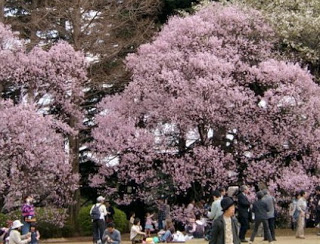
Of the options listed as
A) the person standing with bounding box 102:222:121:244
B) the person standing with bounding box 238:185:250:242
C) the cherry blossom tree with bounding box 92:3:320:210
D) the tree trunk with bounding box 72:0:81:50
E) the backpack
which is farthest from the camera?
the tree trunk with bounding box 72:0:81:50

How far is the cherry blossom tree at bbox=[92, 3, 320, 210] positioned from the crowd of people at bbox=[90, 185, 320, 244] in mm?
1382

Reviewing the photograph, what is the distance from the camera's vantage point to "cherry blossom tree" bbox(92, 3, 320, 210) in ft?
82.0

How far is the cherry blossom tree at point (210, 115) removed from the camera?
82.0 feet

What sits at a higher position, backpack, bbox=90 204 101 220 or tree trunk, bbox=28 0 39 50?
tree trunk, bbox=28 0 39 50

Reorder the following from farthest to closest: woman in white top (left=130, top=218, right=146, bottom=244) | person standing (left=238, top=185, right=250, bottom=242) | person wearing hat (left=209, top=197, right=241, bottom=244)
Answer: woman in white top (left=130, top=218, right=146, bottom=244) → person standing (left=238, top=185, right=250, bottom=242) → person wearing hat (left=209, top=197, right=241, bottom=244)

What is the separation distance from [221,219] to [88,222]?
65.3ft

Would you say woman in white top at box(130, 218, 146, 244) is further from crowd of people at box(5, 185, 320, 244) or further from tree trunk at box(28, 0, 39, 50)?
tree trunk at box(28, 0, 39, 50)

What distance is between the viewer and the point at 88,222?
27.8 meters

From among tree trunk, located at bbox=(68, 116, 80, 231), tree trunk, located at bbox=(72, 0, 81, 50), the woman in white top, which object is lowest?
the woman in white top

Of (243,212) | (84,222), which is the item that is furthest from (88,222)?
(243,212)

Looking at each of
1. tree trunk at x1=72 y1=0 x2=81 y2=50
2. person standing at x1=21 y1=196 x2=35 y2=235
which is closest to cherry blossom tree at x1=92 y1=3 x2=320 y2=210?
tree trunk at x1=72 y1=0 x2=81 y2=50

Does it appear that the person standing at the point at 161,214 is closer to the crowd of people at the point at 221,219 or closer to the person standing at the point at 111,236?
the crowd of people at the point at 221,219

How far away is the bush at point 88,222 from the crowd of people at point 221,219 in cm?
152

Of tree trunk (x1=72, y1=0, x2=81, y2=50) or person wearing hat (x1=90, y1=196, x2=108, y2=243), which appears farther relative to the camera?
tree trunk (x1=72, y1=0, x2=81, y2=50)
